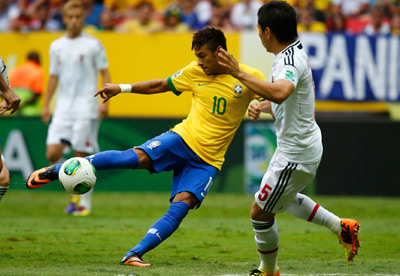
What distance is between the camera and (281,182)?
5793 mm

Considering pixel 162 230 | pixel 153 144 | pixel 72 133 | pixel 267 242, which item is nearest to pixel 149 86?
pixel 153 144

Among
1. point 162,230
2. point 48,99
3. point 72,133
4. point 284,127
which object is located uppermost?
point 284,127

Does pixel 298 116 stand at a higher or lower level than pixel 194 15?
→ higher

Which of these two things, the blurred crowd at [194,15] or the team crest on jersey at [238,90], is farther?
the blurred crowd at [194,15]

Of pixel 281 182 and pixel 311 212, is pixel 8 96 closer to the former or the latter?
pixel 281 182

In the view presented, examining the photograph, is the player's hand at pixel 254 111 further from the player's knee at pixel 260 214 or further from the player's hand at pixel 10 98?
the player's hand at pixel 10 98

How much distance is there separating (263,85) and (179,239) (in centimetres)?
366

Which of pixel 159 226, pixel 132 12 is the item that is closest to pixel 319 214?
pixel 159 226

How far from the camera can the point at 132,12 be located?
1658 centimetres

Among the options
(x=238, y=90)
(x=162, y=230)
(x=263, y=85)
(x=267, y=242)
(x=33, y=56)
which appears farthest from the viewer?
(x=33, y=56)

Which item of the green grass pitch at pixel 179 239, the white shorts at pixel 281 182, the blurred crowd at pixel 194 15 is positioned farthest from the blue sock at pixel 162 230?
the blurred crowd at pixel 194 15

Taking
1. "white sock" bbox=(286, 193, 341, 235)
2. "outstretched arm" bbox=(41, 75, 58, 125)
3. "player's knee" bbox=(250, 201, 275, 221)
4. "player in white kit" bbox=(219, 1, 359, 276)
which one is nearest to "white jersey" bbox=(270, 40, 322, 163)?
"player in white kit" bbox=(219, 1, 359, 276)

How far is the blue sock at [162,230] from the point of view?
6.39 m

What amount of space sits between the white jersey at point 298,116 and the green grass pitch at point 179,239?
1129mm
